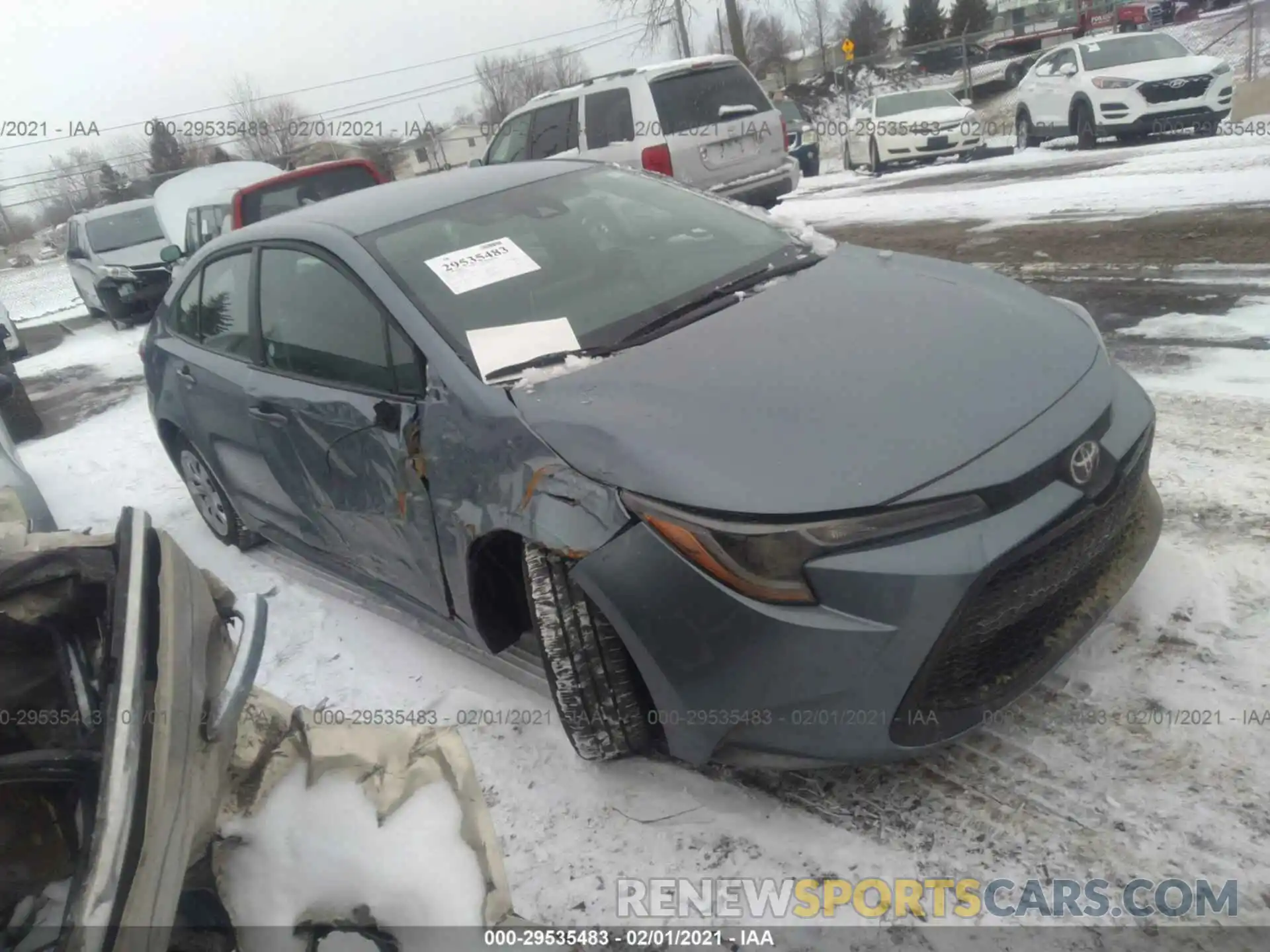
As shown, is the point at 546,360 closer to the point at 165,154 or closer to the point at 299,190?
the point at 299,190

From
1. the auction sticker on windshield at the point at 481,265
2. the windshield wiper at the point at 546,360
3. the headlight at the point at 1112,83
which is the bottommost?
the headlight at the point at 1112,83

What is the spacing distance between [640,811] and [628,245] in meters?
1.88

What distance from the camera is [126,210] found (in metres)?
14.8

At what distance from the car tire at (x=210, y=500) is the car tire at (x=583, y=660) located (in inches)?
102

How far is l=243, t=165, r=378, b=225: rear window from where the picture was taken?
9.98 m

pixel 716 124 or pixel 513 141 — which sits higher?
pixel 513 141

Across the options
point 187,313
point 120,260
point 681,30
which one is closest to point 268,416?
point 187,313

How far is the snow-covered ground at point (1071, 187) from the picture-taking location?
823 cm

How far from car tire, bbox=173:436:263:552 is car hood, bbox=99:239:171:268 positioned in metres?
10.1

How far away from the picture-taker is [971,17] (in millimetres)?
39312

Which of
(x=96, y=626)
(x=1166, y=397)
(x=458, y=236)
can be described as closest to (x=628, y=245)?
(x=458, y=236)

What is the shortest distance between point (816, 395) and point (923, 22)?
4517cm

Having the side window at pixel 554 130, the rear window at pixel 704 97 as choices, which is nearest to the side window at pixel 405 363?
the rear window at pixel 704 97

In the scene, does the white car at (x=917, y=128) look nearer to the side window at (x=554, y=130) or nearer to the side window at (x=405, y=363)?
the side window at (x=554, y=130)
